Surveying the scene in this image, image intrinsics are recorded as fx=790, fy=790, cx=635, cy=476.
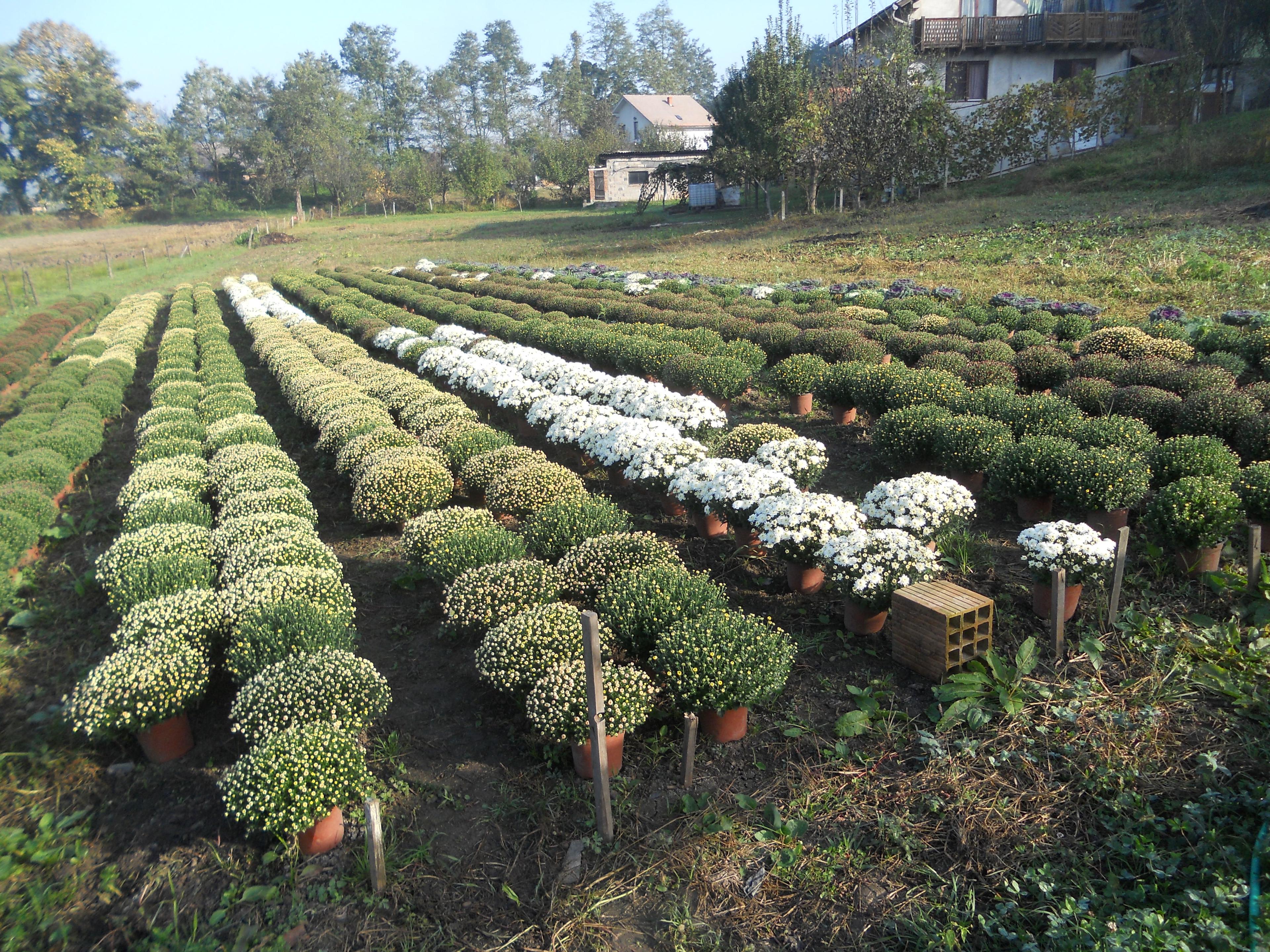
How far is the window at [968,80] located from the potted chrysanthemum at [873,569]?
114 feet

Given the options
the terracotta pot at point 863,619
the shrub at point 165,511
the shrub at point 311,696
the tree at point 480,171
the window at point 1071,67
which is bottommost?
the terracotta pot at point 863,619

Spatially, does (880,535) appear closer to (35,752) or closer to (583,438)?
(583,438)

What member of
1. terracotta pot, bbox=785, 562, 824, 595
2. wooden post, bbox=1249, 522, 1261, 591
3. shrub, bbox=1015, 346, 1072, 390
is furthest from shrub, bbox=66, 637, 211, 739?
shrub, bbox=1015, 346, 1072, 390

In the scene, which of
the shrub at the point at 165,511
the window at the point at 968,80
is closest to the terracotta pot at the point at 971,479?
the shrub at the point at 165,511

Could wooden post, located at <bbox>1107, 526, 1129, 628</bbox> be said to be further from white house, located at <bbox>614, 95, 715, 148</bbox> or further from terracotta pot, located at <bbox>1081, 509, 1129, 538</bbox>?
white house, located at <bbox>614, 95, 715, 148</bbox>

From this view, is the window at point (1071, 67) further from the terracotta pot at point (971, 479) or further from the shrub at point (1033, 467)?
the shrub at point (1033, 467)

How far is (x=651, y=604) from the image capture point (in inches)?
233

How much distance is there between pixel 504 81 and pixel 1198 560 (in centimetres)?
9792

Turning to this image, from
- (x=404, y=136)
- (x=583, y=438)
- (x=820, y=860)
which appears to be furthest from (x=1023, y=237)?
(x=404, y=136)

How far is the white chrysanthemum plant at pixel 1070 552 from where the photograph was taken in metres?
6.03

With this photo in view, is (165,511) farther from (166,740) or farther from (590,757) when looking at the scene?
(590,757)

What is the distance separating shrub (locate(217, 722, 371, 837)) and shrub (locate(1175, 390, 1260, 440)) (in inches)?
360

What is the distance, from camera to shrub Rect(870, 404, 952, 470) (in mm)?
8867

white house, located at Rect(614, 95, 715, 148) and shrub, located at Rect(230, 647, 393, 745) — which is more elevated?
white house, located at Rect(614, 95, 715, 148)
